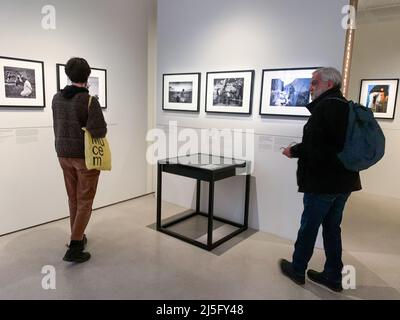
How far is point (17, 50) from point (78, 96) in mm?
1120

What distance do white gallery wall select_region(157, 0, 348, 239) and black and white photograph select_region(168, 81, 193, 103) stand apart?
0.16m

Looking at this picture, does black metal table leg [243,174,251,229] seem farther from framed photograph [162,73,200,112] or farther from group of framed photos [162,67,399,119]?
framed photograph [162,73,200,112]

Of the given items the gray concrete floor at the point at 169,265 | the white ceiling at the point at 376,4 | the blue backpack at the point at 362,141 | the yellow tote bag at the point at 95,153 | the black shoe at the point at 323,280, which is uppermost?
the white ceiling at the point at 376,4

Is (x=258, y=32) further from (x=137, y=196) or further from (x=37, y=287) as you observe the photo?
(x=37, y=287)

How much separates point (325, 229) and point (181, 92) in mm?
2297

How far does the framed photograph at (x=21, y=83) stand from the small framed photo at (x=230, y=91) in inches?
69.7

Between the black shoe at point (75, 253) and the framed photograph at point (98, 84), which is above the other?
the framed photograph at point (98, 84)

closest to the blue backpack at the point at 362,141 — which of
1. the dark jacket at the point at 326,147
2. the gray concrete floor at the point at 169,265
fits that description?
the dark jacket at the point at 326,147

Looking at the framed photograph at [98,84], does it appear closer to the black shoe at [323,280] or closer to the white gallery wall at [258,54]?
the white gallery wall at [258,54]

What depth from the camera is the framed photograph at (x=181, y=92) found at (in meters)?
3.62

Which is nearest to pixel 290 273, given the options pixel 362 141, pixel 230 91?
pixel 362 141

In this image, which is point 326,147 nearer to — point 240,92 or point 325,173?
point 325,173

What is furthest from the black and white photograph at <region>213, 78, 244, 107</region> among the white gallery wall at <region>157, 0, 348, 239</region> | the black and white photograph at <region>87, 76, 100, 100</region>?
the black and white photograph at <region>87, 76, 100, 100</region>

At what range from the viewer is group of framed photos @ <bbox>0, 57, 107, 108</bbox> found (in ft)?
9.31
